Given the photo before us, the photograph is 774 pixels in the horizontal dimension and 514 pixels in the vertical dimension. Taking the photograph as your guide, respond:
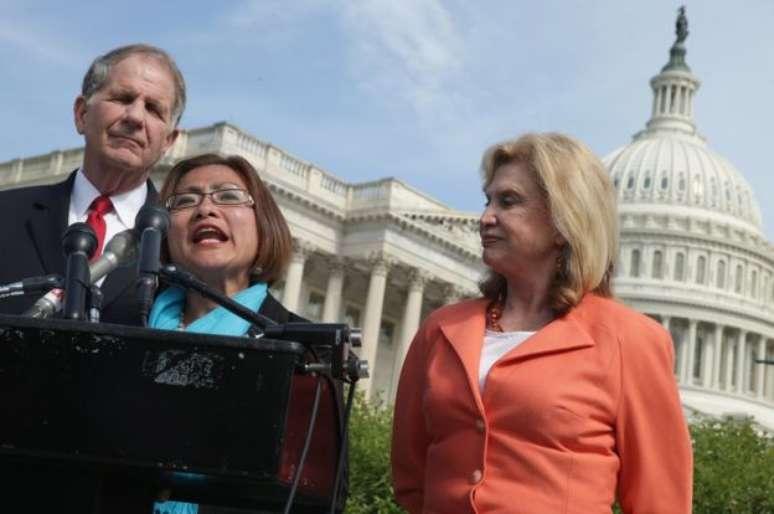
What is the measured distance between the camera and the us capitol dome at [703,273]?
102 metres

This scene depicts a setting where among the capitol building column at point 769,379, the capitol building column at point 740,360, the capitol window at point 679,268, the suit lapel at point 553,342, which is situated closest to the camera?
the suit lapel at point 553,342

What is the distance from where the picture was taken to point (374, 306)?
5066 centimetres

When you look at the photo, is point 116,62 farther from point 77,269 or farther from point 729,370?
point 729,370

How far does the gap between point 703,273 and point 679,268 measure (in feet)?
6.58

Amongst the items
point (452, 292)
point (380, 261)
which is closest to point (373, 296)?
point (380, 261)

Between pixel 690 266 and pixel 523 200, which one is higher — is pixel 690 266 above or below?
above

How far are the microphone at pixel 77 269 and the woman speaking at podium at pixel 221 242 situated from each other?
3.34 feet

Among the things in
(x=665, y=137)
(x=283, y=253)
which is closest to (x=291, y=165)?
(x=283, y=253)

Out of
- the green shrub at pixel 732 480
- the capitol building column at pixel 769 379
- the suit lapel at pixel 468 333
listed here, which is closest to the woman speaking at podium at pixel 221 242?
the suit lapel at pixel 468 333

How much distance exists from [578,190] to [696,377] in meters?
102

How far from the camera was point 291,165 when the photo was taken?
50.3 metres

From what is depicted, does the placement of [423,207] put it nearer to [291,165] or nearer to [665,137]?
[291,165]

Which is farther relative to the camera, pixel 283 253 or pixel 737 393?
pixel 737 393

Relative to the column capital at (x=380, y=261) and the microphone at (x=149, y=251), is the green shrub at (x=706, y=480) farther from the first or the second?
the column capital at (x=380, y=261)
